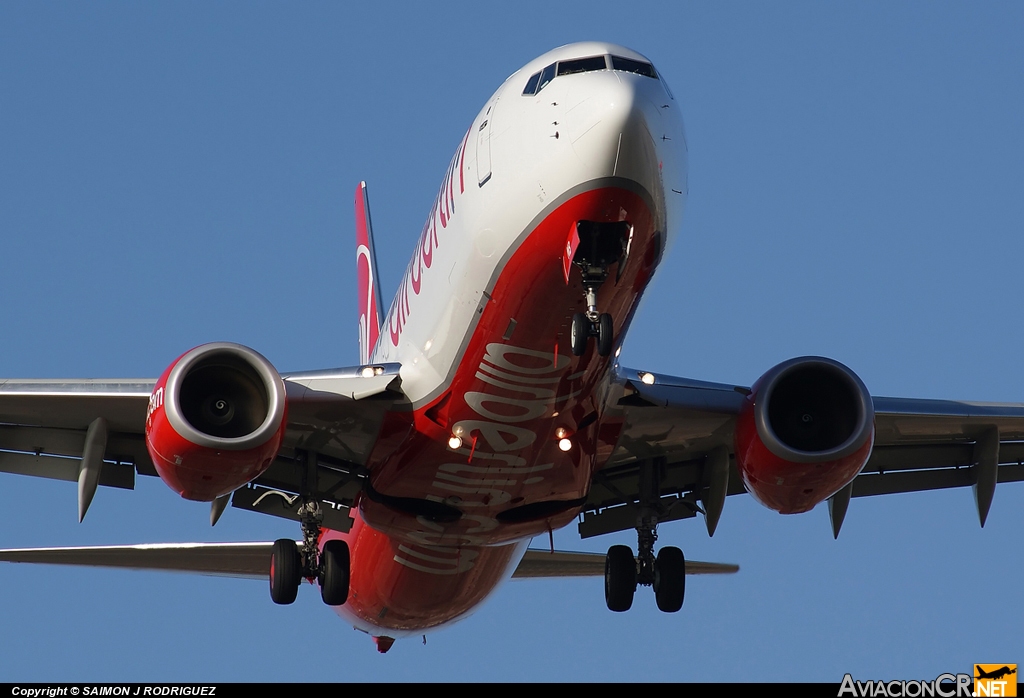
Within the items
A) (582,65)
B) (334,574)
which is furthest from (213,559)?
(582,65)

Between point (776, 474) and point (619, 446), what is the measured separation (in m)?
2.40

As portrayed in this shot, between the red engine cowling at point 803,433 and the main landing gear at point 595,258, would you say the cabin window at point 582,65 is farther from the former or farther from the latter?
the red engine cowling at point 803,433

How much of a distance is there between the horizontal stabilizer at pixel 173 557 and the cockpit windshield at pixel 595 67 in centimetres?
938

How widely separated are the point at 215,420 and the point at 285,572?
2819 mm

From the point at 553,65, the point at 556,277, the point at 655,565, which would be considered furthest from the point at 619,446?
the point at 553,65

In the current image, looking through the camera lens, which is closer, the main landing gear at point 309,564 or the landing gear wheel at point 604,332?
the landing gear wheel at point 604,332

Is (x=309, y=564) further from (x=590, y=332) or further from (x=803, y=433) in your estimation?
(x=803, y=433)

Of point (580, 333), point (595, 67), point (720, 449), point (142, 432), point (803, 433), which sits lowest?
point (142, 432)

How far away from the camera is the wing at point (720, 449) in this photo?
1936 centimetres

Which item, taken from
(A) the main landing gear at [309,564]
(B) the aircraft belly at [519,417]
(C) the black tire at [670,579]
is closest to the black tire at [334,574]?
(A) the main landing gear at [309,564]

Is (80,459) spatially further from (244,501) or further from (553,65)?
(553,65)

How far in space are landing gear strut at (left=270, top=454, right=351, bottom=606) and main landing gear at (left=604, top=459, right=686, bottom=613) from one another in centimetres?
372

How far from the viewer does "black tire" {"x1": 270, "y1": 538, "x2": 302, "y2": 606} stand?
19.5 metres

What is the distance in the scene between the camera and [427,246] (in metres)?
18.1
